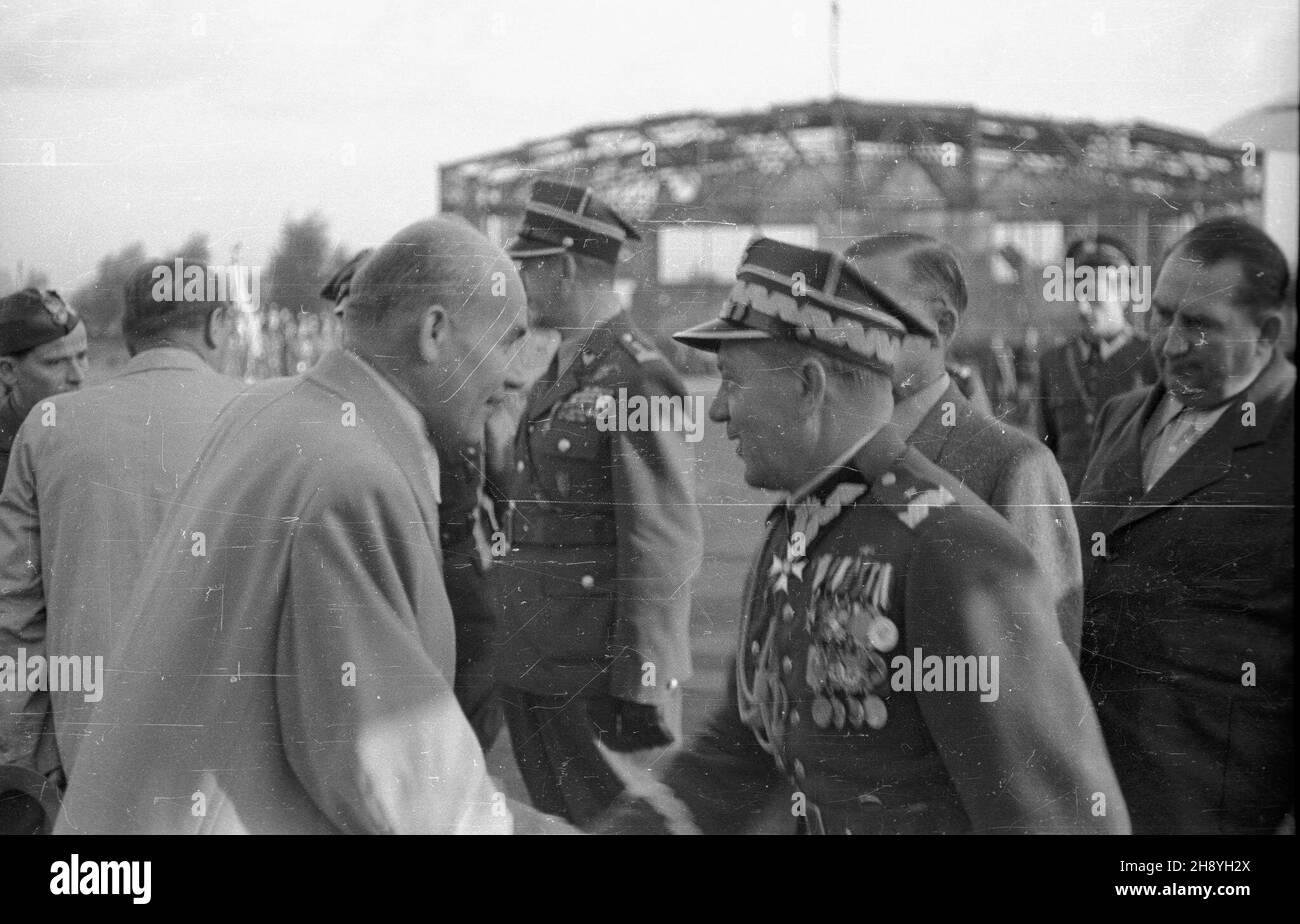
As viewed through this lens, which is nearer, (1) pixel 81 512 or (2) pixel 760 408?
(2) pixel 760 408

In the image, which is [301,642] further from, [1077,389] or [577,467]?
[1077,389]

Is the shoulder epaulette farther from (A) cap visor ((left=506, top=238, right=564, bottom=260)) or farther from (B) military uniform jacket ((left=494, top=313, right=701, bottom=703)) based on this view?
(A) cap visor ((left=506, top=238, right=564, bottom=260))

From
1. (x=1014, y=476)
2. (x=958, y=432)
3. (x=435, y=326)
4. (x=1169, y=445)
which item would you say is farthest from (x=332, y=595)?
(x=1169, y=445)

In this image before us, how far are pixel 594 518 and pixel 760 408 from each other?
47cm

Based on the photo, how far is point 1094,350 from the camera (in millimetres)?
2994

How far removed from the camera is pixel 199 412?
309 cm

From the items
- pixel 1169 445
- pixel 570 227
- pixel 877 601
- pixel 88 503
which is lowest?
pixel 877 601

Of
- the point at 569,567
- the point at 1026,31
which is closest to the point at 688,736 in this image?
the point at 569,567

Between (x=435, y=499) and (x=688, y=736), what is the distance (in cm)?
83

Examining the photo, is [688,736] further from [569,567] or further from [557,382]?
[557,382]

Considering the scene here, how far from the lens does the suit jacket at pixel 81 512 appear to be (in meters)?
3.09

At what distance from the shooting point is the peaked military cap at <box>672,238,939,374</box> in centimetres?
297

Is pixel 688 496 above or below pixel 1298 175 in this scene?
below
